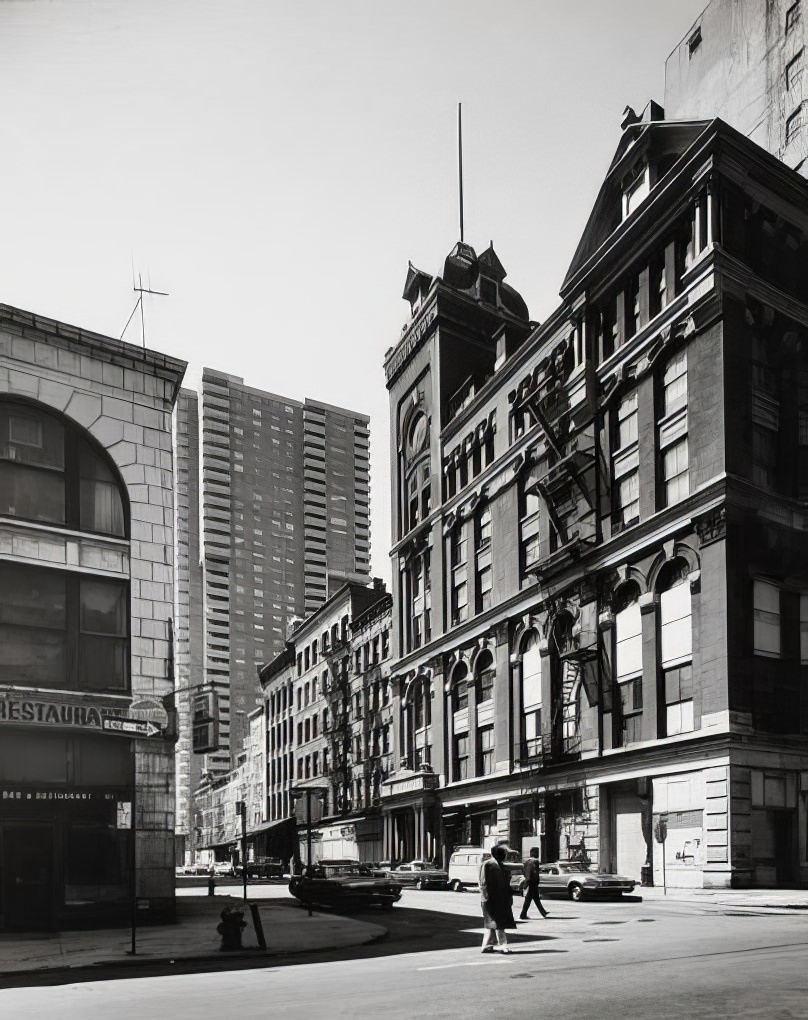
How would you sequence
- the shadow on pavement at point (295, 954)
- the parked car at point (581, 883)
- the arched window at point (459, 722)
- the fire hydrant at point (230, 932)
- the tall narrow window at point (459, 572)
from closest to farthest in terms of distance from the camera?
the shadow on pavement at point (295, 954) < the fire hydrant at point (230, 932) < the parked car at point (581, 883) < the arched window at point (459, 722) < the tall narrow window at point (459, 572)

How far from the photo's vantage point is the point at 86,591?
27.6 meters

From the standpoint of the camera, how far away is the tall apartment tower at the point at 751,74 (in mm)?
29250

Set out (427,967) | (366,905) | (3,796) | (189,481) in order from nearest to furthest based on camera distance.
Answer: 1. (427,967)
2. (3,796)
3. (366,905)
4. (189,481)

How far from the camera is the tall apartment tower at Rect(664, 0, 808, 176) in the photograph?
29250 mm

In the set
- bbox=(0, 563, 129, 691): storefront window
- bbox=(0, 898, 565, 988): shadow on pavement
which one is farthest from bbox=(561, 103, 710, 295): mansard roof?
bbox=(0, 898, 565, 988): shadow on pavement

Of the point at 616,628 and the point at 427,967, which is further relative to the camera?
the point at 616,628

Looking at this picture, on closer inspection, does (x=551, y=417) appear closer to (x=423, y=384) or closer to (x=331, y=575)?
(x=423, y=384)

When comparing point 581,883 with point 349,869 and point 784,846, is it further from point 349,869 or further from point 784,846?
point 349,869

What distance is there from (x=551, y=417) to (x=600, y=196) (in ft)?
32.7

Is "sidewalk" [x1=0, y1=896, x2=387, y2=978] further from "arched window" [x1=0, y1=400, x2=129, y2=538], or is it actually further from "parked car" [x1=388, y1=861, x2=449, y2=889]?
"parked car" [x1=388, y1=861, x2=449, y2=889]

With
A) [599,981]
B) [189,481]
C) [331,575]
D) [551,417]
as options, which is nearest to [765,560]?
[551,417]

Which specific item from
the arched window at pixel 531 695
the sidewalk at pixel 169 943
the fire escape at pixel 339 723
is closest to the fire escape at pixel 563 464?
the arched window at pixel 531 695

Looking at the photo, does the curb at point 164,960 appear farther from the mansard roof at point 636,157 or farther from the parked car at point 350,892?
the mansard roof at point 636,157

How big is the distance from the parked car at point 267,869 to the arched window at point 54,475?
5635 centimetres
